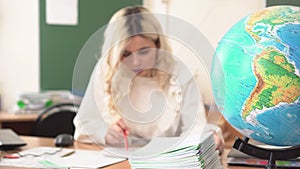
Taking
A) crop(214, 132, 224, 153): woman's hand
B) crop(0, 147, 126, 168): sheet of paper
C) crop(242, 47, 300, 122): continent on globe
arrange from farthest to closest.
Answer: crop(214, 132, 224, 153): woman's hand → crop(0, 147, 126, 168): sheet of paper → crop(242, 47, 300, 122): continent on globe

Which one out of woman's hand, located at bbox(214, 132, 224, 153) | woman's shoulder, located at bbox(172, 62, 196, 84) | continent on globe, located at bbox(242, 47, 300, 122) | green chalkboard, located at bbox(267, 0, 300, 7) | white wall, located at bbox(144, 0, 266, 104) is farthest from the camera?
white wall, located at bbox(144, 0, 266, 104)

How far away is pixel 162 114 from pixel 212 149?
475 mm

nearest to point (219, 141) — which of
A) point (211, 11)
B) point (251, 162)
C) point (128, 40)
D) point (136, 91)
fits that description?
point (251, 162)

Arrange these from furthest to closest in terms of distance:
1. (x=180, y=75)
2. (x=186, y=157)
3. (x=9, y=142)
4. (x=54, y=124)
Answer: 1. (x=54, y=124)
2. (x=180, y=75)
3. (x=9, y=142)
4. (x=186, y=157)

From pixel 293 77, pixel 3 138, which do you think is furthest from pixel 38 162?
pixel 293 77

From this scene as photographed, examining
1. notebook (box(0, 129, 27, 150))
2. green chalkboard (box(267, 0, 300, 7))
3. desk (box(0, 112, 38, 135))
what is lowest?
desk (box(0, 112, 38, 135))

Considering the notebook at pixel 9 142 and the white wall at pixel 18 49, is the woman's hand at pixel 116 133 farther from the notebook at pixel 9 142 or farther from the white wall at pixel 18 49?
the white wall at pixel 18 49

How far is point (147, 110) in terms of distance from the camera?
184 centimetres

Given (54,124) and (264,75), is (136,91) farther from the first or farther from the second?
(54,124)

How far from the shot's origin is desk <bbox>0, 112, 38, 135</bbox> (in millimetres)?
3521

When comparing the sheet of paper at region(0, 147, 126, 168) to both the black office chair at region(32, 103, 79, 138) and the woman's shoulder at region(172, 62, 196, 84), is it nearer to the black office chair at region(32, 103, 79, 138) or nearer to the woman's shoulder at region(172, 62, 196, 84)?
the woman's shoulder at region(172, 62, 196, 84)

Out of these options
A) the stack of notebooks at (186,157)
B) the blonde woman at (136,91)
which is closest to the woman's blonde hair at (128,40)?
the blonde woman at (136,91)

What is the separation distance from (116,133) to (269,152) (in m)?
0.61

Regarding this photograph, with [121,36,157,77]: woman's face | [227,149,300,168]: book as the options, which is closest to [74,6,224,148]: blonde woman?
[121,36,157,77]: woman's face
